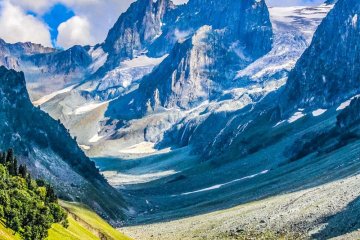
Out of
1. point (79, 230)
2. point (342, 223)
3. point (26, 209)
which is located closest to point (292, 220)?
point (342, 223)

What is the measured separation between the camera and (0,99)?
166375mm

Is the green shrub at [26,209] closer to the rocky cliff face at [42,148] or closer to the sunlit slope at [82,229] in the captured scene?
the sunlit slope at [82,229]

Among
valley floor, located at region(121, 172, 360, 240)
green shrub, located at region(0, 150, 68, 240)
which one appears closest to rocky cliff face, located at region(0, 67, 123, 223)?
valley floor, located at region(121, 172, 360, 240)

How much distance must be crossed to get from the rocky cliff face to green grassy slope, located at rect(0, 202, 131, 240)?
15667mm

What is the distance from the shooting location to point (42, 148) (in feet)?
559

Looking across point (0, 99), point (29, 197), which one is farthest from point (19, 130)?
point (29, 197)

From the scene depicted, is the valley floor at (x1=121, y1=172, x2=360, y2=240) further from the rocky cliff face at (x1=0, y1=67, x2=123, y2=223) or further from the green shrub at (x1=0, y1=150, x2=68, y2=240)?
the rocky cliff face at (x1=0, y1=67, x2=123, y2=223)

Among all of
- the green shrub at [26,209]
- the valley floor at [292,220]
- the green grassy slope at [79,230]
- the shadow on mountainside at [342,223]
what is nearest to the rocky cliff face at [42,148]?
the green grassy slope at [79,230]

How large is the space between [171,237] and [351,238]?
50251 millimetres

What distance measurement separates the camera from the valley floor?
73.4 m

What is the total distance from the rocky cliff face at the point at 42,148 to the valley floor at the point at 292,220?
39490mm

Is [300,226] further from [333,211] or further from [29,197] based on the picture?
[29,197]

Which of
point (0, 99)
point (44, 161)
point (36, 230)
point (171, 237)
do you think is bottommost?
point (171, 237)

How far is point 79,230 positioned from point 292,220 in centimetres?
2885
